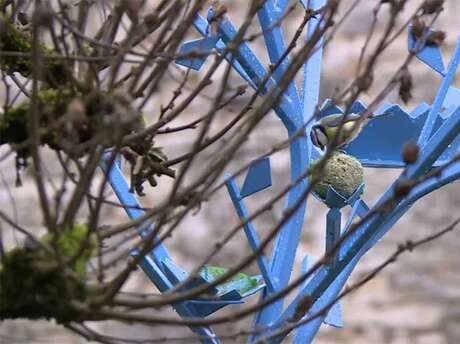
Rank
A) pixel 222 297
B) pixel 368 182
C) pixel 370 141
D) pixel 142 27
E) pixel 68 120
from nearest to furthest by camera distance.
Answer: pixel 68 120, pixel 142 27, pixel 222 297, pixel 370 141, pixel 368 182

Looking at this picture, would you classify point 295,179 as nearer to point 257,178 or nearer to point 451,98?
point 257,178

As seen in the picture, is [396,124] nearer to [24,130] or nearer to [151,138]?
[151,138]

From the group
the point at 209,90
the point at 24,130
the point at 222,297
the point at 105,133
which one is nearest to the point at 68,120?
the point at 105,133

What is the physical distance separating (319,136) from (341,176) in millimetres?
58

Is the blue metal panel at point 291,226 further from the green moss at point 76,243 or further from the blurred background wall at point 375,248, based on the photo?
the blurred background wall at point 375,248

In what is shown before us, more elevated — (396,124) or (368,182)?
(368,182)

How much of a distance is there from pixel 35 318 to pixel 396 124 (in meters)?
0.56

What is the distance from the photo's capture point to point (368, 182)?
2.90 m

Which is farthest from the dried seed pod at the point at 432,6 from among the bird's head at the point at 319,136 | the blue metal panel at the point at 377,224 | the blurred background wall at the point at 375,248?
the blurred background wall at the point at 375,248

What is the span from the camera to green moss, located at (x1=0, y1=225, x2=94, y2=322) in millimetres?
864

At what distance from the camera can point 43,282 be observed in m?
0.88

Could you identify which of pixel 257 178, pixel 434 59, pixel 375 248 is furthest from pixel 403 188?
pixel 375 248

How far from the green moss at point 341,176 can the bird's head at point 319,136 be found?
22 mm

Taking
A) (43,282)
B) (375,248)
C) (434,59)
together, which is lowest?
(43,282)
